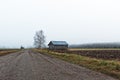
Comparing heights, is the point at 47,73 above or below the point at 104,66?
below

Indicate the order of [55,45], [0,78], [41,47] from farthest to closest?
[41,47] → [55,45] → [0,78]

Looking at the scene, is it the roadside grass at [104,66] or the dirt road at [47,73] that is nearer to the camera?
the dirt road at [47,73]

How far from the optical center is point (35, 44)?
16588 cm

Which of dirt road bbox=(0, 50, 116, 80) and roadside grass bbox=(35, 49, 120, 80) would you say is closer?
dirt road bbox=(0, 50, 116, 80)

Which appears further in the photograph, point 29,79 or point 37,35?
point 37,35

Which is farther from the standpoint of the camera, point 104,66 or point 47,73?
point 104,66

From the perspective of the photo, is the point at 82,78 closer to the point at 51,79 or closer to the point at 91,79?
the point at 91,79

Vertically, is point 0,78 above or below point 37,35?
below

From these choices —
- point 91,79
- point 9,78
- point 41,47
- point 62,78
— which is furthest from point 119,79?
point 41,47

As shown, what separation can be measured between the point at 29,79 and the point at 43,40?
149445mm

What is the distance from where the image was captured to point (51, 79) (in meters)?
15.2

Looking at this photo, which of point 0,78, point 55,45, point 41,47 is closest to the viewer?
point 0,78

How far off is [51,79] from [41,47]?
14675 cm

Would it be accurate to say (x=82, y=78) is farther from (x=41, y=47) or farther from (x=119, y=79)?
(x=41, y=47)
